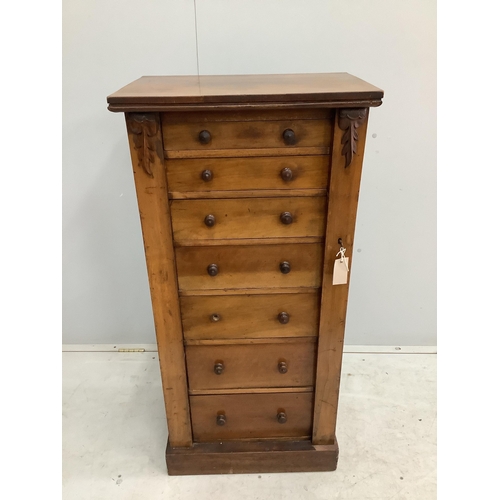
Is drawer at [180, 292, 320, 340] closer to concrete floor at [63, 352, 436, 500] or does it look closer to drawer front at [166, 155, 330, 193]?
drawer front at [166, 155, 330, 193]

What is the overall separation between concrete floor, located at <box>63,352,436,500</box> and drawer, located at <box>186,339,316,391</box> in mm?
408

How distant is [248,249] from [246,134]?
1.18ft

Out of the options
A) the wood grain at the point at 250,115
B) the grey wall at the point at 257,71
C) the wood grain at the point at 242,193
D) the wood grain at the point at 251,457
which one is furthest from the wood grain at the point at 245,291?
the grey wall at the point at 257,71

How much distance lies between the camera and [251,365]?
5.13 ft

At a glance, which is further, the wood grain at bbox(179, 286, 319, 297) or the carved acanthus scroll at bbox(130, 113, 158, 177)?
the wood grain at bbox(179, 286, 319, 297)

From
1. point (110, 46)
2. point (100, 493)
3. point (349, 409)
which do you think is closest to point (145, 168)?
point (110, 46)

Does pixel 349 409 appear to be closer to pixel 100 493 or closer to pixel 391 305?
pixel 391 305

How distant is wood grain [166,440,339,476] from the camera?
65.5 inches

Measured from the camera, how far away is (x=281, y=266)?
139cm

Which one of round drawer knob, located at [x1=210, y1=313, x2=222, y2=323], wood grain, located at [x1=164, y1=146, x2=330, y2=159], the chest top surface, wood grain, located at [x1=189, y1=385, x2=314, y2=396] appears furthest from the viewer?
wood grain, located at [x1=189, y1=385, x2=314, y2=396]

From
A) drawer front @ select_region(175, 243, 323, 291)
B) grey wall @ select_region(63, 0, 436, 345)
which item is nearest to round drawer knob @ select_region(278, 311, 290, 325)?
drawer front @ select_region(175, 243, 323, 291)

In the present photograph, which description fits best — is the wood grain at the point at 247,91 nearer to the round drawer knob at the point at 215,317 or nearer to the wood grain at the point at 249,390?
the round drawer knob at the point at 215,317

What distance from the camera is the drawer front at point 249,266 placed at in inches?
54.6

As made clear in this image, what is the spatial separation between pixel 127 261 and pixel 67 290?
377 millimetres
